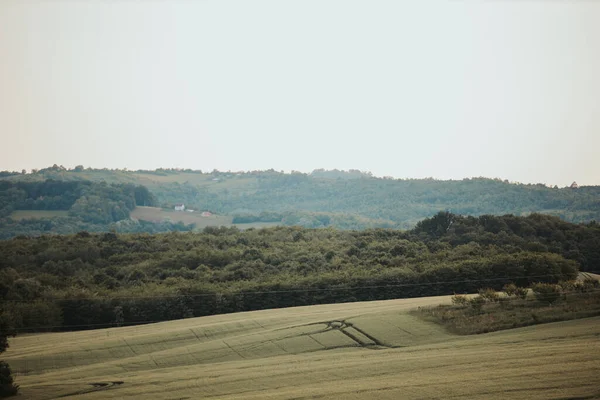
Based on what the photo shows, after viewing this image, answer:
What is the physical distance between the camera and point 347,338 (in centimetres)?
5438

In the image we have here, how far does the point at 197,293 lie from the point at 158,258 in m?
25.3

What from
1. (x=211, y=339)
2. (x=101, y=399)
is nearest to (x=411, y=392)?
(x=101, y=399)

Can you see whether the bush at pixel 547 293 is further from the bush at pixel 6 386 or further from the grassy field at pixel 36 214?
the grassy field at pixel 36 214

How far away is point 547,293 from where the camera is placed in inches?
2377

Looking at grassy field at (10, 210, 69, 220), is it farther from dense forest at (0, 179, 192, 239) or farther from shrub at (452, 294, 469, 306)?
shrub at (452, 294, 469, 306)

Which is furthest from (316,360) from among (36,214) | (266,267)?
(36,214)

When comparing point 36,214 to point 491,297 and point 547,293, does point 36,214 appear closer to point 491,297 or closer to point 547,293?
point 491,297

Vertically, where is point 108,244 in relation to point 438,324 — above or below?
above

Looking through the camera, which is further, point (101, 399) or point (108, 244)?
point (108, 244)

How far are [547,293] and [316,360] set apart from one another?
79.0 feet

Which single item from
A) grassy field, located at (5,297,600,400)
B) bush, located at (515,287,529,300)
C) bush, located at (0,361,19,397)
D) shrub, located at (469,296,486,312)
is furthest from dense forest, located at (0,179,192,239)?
bush, located at (515,287,529,300)

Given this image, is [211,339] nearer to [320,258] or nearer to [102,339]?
[102,339]

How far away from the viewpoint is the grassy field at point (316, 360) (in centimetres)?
3678

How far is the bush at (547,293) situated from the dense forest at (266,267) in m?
18.1
